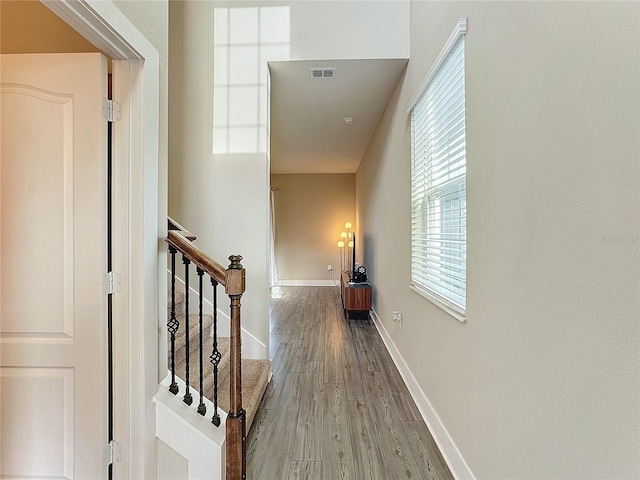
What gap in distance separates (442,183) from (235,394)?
1.72 meters

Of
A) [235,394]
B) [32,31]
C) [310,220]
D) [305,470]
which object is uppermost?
[32,31]

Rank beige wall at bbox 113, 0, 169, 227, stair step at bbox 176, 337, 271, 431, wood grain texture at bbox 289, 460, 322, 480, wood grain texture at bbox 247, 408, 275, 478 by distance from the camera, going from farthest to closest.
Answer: stair step at bbox 176, 337, 271, 431, wood grain texture at bbox 247, 408, 275, 478, wood grain texture at bbox 289, 460, 322, 480, beige wall at bbox 113, 0, 169, 227

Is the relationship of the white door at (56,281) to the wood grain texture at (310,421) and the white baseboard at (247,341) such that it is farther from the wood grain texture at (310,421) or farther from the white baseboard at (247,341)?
the white baseboard at (247,341)

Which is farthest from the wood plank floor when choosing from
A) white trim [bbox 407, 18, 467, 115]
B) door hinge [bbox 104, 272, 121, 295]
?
white trim [bbox 407, 18, 467, 115]

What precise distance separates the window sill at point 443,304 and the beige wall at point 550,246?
0.17 feet

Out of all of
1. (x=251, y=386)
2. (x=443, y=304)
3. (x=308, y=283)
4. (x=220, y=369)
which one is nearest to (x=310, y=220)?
(x=308, y=283)

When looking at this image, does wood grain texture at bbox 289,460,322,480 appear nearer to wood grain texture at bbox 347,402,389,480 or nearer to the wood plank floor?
the wood plank floor

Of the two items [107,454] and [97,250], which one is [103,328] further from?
[107,454]

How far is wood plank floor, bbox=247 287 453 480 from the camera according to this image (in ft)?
5.77

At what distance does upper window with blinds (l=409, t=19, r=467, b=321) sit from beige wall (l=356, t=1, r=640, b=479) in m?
0.15

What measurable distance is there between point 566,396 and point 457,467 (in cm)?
102

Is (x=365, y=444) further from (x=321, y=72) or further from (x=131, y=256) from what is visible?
(x=321, y=72)

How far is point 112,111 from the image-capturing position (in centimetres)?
140

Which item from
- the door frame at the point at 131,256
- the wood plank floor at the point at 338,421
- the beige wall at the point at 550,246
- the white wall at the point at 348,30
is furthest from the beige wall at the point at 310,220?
the door frame at the point at 131,256
